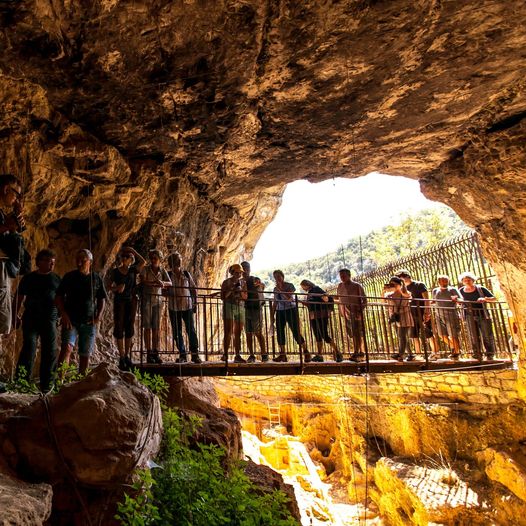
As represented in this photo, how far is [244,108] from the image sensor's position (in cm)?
623

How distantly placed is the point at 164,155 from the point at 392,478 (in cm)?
867

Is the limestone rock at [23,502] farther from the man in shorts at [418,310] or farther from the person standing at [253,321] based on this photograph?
the man in shorts at [418,310]

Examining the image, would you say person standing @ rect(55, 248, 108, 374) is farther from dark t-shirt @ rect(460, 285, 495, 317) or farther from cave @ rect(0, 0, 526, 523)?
dark t-shirt @ rect(460, 285, 495, 317)

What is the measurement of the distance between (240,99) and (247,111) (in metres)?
0.36

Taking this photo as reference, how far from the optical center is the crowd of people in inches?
165

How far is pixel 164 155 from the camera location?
23.3 feet

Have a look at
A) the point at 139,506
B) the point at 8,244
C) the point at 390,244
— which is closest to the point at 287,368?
the point at 139,506

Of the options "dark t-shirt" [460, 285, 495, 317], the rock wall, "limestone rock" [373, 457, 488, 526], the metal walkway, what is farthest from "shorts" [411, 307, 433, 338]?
"limestone rock" [373, 457, 488, 526]

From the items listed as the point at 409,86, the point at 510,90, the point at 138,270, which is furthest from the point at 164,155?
the point at 510,90

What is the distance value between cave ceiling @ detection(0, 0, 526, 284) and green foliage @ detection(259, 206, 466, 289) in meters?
3.00

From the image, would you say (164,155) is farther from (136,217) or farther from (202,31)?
(202,31)

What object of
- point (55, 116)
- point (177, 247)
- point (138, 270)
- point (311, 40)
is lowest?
point (138, 270)

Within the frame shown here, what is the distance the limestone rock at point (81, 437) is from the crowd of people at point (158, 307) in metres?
1.03

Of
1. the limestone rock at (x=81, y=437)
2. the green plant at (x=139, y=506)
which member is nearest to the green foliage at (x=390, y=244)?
the limestone rock at (x=81, y=437)
